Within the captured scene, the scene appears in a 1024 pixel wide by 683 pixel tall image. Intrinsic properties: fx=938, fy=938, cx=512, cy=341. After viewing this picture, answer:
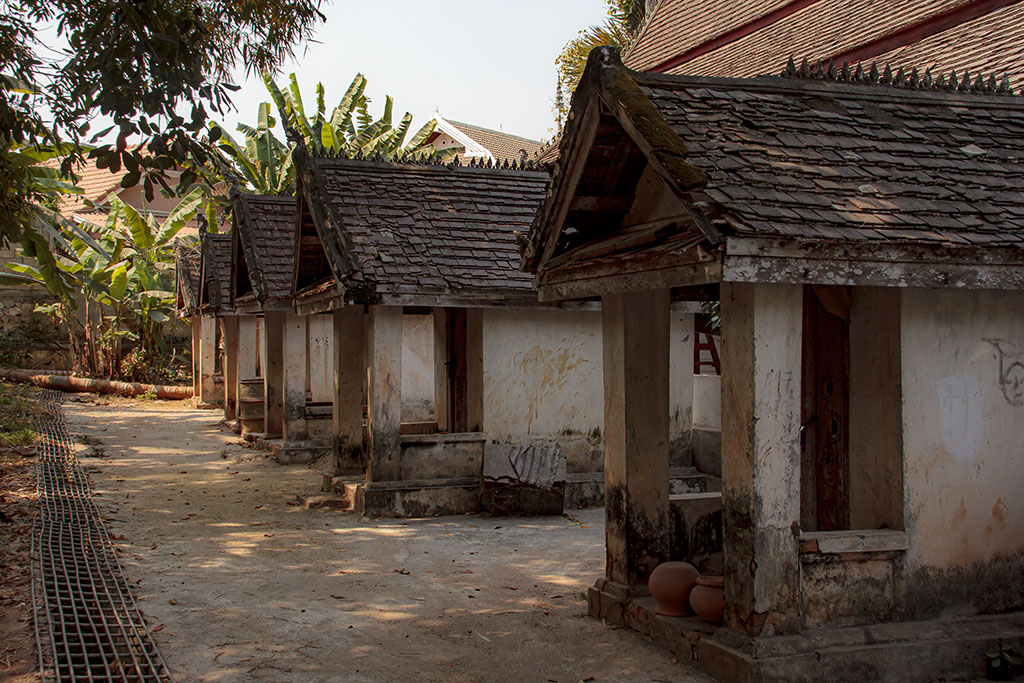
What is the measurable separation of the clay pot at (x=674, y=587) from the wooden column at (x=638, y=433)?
1.67 feet

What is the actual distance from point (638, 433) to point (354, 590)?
275 centimetres

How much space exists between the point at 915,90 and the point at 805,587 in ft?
Answer: 12.1

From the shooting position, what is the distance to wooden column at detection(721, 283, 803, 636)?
525 centimetres

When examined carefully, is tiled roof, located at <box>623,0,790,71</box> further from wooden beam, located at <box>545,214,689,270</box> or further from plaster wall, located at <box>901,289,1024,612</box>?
plaster wall, located at <box>901,289,1024,612</box>

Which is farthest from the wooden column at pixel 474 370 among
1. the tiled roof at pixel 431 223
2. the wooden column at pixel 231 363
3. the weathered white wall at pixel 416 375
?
the wooden column at pixel 231 363

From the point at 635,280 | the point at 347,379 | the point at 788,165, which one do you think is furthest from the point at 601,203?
the point at 347,379

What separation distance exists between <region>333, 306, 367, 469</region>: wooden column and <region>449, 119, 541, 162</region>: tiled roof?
28823mm

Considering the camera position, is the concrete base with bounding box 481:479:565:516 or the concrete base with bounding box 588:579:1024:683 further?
the concrete base with bounding box 481:479:565:516

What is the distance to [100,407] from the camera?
23391 mm

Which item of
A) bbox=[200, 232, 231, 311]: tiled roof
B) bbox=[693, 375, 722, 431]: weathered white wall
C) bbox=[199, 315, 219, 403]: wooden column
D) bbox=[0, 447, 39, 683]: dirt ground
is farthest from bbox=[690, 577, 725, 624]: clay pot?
bbox=[199, 315, 219, 403]: wooden column

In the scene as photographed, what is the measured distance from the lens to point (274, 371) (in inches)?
636

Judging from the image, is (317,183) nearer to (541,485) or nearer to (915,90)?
(541,485)

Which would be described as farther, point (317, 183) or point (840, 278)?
point (317, 183)

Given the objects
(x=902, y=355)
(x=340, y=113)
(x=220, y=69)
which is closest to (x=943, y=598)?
(x=902, y=355)
